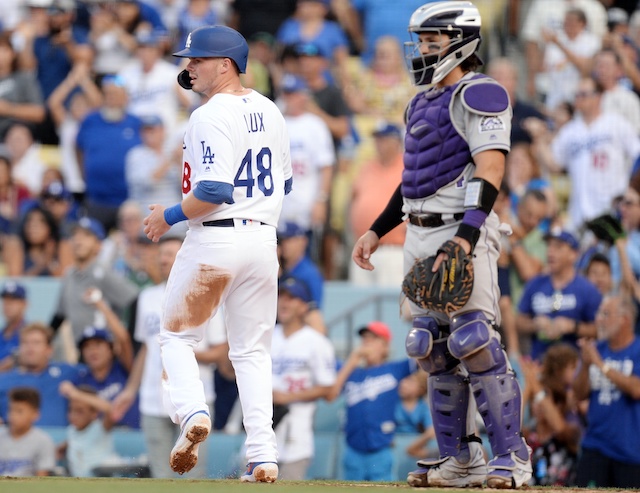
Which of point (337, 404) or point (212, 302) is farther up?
point (212, 302)

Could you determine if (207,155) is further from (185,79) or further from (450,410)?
(450,410)

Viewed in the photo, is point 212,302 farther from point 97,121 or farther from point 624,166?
point 97,121

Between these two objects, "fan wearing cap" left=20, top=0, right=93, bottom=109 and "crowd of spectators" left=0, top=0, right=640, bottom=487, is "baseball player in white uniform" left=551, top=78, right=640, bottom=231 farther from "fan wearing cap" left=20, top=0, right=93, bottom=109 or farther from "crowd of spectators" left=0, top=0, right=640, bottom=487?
"fan wearing cap" left=20, top=0, right=93, bottom=109

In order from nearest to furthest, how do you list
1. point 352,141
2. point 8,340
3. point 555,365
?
point 555,365
point 8,340
point 352,141

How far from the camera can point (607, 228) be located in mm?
10438

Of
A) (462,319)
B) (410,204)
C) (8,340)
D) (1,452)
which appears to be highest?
(410,204)

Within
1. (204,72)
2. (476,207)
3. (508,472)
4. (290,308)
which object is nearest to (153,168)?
(290,308)

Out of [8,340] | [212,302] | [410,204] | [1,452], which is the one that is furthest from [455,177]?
[8,340]

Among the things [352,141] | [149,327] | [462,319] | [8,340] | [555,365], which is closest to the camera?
[462,319]

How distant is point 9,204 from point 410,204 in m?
8.08

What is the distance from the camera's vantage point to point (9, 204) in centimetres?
1329

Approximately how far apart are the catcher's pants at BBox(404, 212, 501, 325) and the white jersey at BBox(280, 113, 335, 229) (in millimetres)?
5786

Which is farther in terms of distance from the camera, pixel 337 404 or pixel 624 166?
pixel 624 166

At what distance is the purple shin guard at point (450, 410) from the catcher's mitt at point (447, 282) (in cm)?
44
